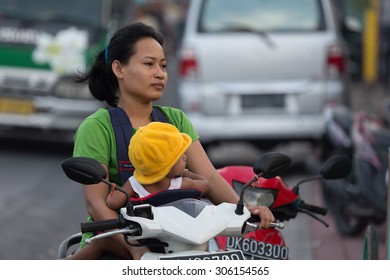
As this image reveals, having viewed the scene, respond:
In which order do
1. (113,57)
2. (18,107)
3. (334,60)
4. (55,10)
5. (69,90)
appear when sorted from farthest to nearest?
(55,10) < (18,107) < (69,90) < (334,60) < (113,57)

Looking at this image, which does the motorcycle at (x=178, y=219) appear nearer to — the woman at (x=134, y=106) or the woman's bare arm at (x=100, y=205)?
the woman's bare arm at (x=100, y=205)

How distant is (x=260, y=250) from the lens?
5496mm

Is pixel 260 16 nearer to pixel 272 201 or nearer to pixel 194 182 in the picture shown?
pixel 272 201

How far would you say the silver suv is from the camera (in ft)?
42.5

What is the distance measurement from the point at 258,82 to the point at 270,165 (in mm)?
8407

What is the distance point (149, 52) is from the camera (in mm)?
4988

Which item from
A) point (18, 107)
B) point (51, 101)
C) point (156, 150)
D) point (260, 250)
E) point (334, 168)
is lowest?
point (18, 107)

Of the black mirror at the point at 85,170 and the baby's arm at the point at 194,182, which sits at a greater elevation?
the black mirror at the point at 85,170

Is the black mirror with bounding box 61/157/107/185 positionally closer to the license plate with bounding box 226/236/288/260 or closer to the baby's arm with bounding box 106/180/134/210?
the baby's arm with bounding box 106/180/134/210

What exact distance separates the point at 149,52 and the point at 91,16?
377 inches

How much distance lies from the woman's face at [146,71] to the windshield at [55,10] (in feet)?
30.8

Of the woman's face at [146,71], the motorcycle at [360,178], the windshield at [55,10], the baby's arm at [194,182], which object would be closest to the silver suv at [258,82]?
the windshield at [55,10]

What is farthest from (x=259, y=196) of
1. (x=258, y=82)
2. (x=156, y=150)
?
(x=258, y=82)

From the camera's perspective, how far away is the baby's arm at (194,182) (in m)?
4.68
